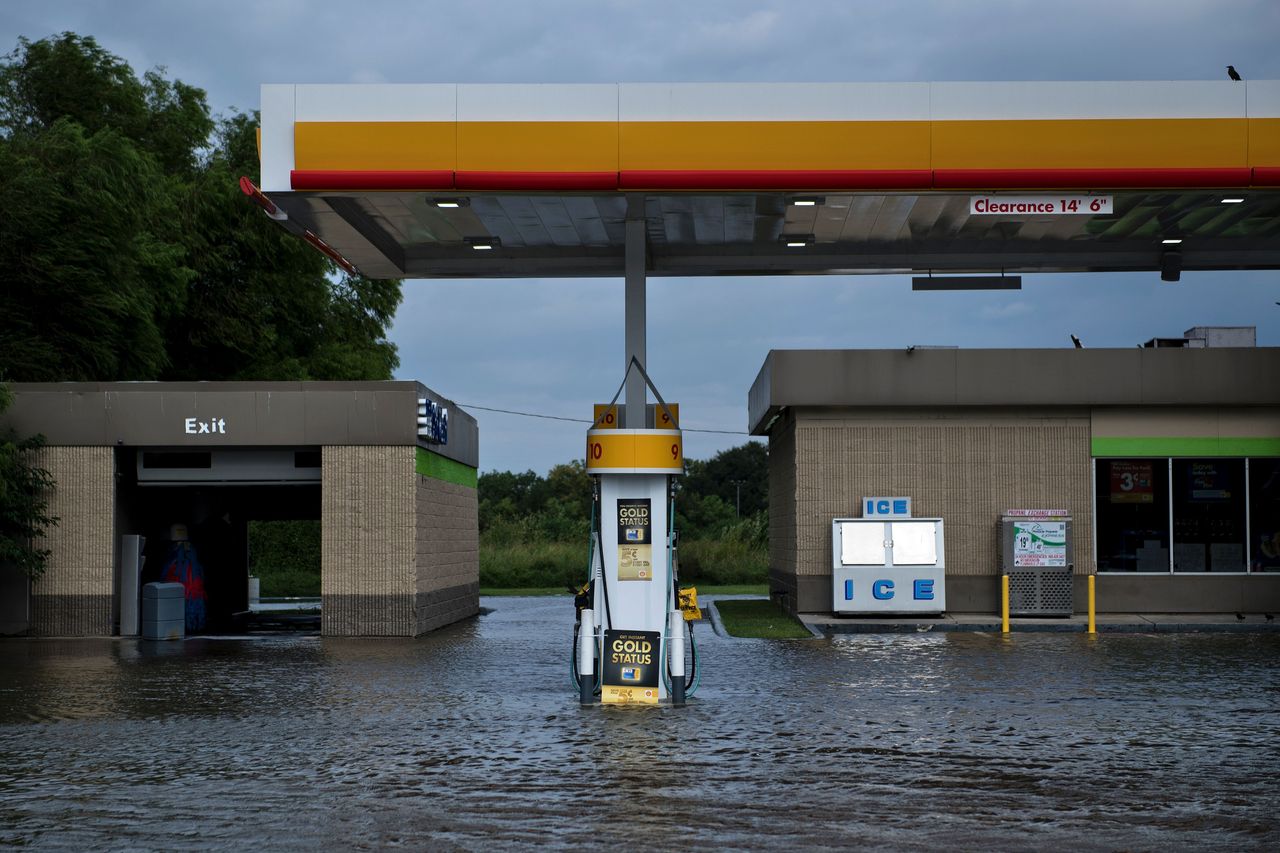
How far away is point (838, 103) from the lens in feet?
59.3

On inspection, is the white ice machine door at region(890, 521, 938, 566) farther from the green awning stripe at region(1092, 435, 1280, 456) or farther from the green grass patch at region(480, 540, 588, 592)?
the green grass patch at region(480, 540, 588, 592)

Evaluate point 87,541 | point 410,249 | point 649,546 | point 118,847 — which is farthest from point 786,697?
point 87,541

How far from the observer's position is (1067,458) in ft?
90.3

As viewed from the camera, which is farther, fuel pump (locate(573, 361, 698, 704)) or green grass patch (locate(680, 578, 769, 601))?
green grass patch (locate(680, 578, 769, 601))

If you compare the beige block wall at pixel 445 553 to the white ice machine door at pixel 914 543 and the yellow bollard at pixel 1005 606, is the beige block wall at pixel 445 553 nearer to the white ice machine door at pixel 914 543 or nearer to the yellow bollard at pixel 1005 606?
the white ice machine door at pixel 914 543

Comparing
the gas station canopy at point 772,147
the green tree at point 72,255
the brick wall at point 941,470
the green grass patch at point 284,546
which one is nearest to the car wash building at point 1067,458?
the brick wall at point 941,470

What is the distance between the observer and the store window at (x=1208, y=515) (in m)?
27.4

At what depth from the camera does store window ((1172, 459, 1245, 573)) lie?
27.4 m

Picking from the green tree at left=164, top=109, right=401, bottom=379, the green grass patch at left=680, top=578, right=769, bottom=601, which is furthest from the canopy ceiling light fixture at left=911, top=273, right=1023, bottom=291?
the green tree at left=164, top=109, right=401, bottom=379

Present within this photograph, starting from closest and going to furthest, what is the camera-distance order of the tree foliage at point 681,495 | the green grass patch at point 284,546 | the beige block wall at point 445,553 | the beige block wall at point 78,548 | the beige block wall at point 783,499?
the beige block wall at point 78,548, the beige block wall at point 445,553, the beige block wall at point 783,499, the green grass patch at point 284,546, the tree foliage at point 681,495

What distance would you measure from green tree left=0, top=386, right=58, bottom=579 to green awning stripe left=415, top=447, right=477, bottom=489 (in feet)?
21.1

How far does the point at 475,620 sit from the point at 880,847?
23.5 meters

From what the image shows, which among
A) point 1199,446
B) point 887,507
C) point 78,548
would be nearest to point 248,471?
point 78,548

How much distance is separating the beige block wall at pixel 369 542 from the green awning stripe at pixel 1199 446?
12644 millimetres
